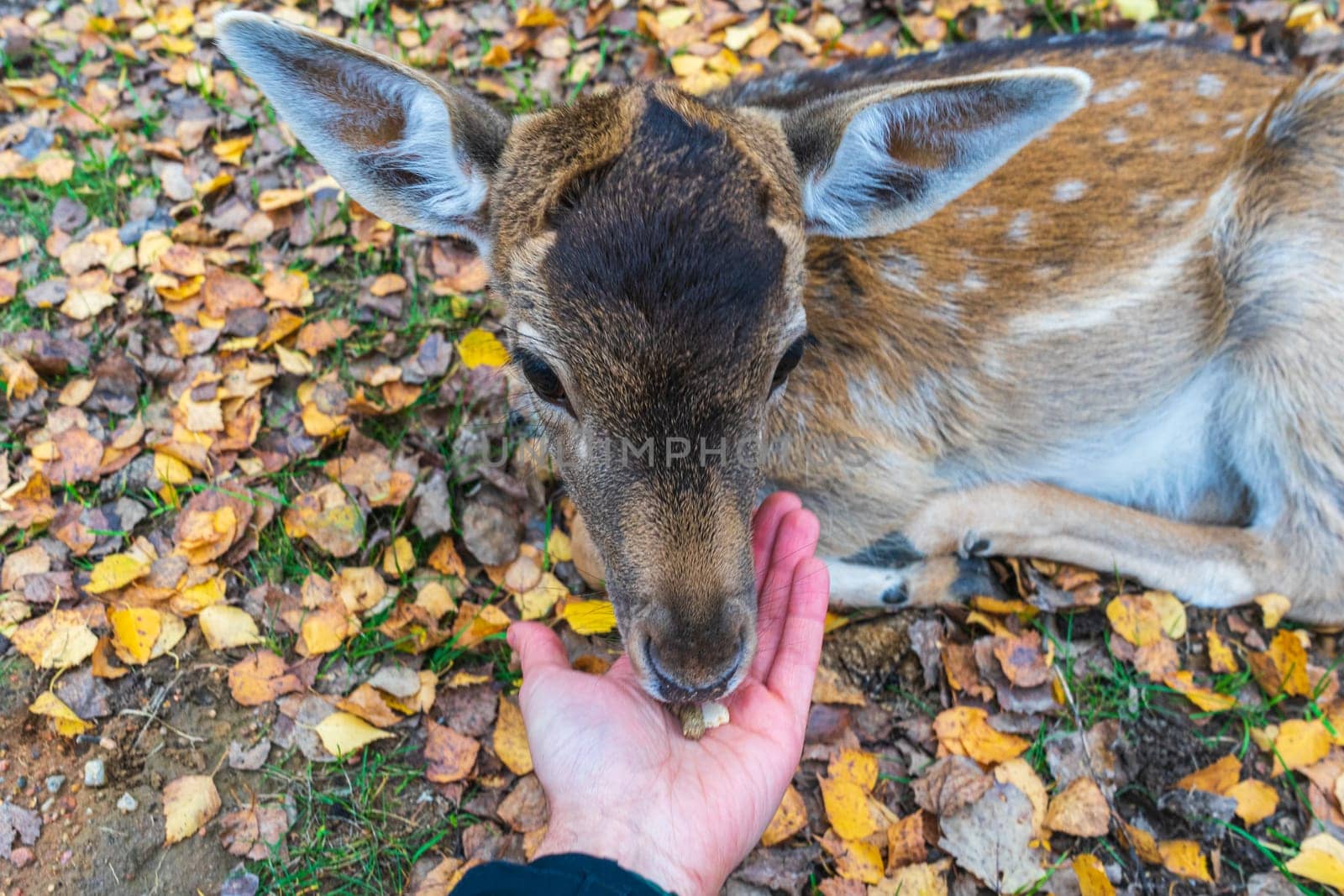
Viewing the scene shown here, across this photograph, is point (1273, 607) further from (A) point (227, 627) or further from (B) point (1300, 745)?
(A) point (227, 627)

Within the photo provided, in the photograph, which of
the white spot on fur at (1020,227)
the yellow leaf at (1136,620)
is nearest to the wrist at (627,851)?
the yellow leaf at (1136,620)

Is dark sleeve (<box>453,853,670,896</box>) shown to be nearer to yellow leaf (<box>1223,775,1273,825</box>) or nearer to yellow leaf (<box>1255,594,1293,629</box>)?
yellow leaf (<box>1223,775,1273,825</box>)

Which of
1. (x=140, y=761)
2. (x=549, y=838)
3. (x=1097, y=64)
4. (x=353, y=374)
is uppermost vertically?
(x=1097, y=64)

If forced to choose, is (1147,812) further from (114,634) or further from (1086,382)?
(114,634)

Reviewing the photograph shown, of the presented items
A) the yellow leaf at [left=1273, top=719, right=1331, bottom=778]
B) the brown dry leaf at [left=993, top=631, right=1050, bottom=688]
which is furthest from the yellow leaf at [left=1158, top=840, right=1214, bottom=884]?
the brown dry leaf at [left=993, top=631, right=1050, bottom=688]

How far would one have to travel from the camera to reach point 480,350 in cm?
366

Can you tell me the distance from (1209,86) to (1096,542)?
1.67m

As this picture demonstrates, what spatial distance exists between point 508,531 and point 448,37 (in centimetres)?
303

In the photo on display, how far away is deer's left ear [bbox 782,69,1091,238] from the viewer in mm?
2258

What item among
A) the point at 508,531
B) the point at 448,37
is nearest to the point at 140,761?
the point at 508,531

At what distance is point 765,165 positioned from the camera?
2.41 m

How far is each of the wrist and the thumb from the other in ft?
1.38

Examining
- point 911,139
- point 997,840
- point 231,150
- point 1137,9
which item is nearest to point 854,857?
point 997,840

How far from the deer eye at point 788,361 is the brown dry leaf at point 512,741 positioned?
1.28 m
